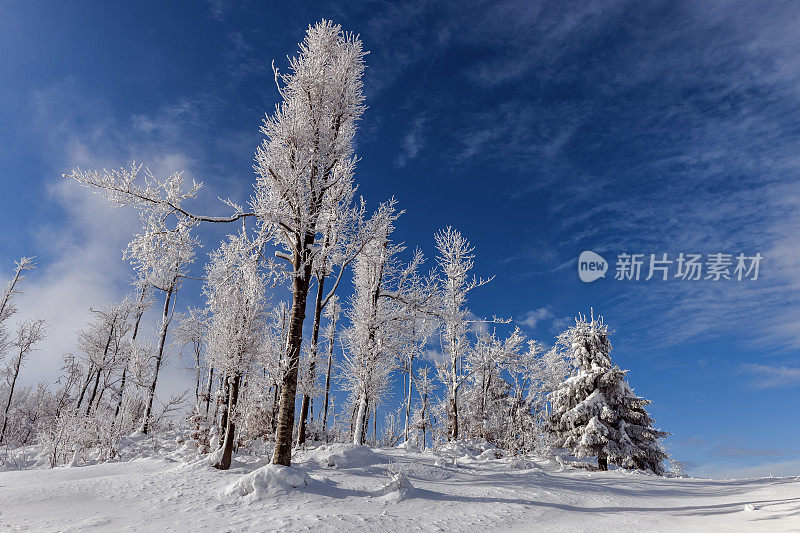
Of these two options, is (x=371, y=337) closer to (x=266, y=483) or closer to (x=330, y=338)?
(x=330, y=338)

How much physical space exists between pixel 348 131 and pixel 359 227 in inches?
109

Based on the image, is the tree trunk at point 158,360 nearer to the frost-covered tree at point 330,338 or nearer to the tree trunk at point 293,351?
the frost-covered tree at point 330,338

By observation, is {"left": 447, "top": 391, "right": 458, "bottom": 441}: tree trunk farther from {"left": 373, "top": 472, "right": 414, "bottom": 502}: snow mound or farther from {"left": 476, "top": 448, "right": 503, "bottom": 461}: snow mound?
{"left": 373, "top": 472, "right": 414, "bottom": 502}: snow mound

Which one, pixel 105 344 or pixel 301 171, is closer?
pixel 301 171

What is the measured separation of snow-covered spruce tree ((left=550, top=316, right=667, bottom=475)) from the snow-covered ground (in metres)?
8.79

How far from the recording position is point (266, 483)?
26.3 feet

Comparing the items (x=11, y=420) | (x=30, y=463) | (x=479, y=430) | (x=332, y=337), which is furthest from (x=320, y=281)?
(x=11, y=420)

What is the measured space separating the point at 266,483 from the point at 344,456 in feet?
16.3

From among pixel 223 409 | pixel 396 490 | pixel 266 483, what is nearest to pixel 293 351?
pixel 266 483

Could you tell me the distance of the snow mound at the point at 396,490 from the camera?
27.6 ft

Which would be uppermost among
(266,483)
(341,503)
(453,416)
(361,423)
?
(453,416)

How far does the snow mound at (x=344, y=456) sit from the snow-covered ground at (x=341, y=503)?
0.13 metres

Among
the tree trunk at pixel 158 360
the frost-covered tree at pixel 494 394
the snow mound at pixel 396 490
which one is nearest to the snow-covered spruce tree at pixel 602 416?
the frost-covered tree at pixel 494 394

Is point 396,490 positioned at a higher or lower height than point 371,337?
lower
